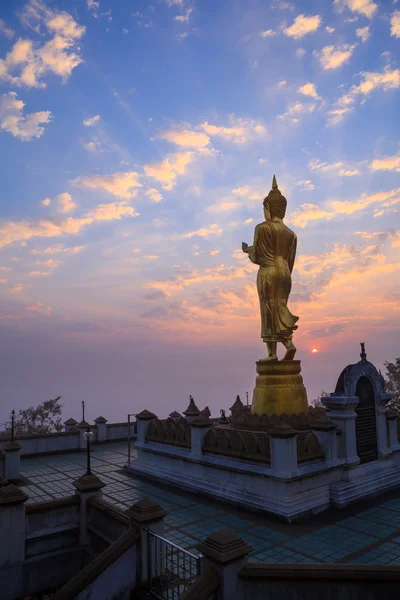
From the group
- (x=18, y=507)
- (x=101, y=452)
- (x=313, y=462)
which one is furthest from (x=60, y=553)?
(x=101, y=452)

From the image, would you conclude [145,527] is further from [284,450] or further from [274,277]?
[274,277]

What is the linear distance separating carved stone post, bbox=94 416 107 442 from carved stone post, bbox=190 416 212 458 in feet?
35.2

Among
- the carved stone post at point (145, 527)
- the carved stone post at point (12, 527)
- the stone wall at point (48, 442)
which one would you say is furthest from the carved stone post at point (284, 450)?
the stone wall at point (48, 442)

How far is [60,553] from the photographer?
35.8 ft

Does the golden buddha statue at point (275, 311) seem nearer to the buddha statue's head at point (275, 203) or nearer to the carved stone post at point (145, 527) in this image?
the buddha statue's head at point (275, 203)

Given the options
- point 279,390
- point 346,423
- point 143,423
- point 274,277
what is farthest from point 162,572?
point 274,277

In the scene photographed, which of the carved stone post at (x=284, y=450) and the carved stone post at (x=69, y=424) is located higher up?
the carved stone post at (x=284, y=450)

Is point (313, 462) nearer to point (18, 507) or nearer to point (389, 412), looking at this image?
point (389, 412)

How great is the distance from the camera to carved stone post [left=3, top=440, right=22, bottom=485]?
57.6ft

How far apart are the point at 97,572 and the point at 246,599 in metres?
3.14

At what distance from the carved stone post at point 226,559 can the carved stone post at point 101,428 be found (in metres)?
19.7

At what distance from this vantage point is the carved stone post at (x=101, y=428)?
2556cm

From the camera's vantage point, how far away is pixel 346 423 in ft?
49.1

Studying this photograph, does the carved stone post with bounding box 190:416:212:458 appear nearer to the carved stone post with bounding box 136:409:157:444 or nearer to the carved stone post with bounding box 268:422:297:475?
the carved stone post with bounding box 136:409:157:444
